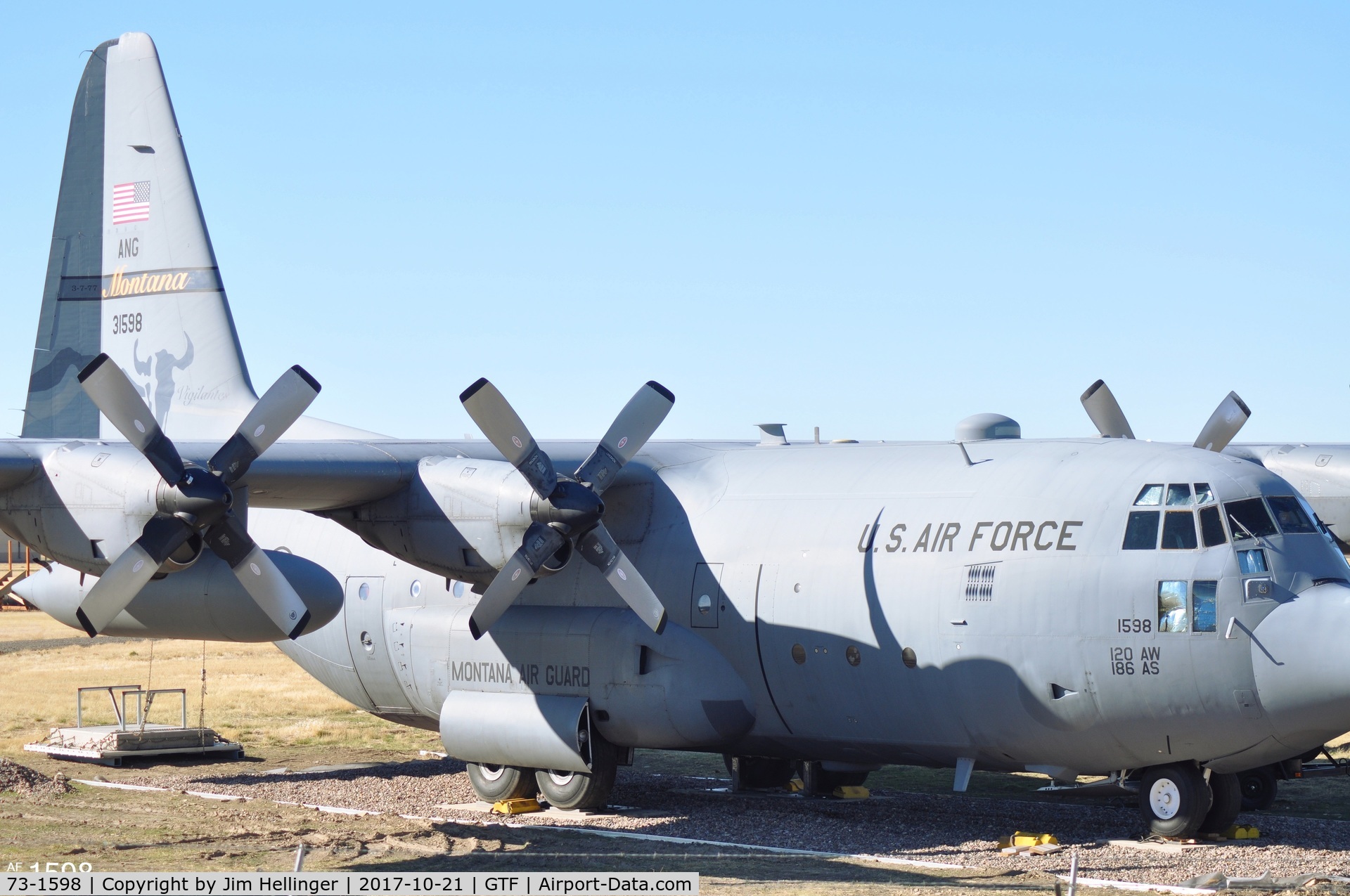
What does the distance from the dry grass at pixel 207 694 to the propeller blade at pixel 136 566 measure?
10.6 m

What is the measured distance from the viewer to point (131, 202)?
894 inches

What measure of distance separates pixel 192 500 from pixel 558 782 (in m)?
5.91

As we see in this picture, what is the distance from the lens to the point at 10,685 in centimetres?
3516

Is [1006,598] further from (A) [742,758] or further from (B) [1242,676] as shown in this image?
(A) [742,758]

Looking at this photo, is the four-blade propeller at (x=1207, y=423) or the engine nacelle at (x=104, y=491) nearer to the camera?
the engine nacelle at (x=104, y=491)

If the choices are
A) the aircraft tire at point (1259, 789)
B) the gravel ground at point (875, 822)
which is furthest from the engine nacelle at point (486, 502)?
the aircraft tire at point (1259, 789)

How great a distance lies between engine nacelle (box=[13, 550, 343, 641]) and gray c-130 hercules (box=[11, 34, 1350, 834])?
0.14 ft

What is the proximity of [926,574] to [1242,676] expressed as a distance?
10.4 ft

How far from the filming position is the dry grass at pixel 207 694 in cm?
2681

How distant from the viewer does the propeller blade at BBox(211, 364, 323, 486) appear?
48.5 feet

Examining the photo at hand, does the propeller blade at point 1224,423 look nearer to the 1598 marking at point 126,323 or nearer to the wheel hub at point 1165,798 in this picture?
the wheel hub at point 1165,798

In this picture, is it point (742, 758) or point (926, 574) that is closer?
point (926, 574)

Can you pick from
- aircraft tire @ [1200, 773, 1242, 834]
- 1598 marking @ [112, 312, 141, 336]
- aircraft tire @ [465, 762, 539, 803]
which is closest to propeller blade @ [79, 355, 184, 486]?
aircraft tire @ [465, 762, 539, 803]

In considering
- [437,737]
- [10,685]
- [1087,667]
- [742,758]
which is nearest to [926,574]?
[1087,667]
